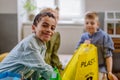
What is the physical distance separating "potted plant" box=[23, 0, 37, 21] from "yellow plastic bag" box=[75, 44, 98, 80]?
1798 millimetres

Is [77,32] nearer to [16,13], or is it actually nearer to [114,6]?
[114,6]

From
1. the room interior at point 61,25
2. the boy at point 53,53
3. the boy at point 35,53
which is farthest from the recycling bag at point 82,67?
the room interior at point 61,25

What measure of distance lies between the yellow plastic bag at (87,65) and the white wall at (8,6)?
1.65 meters

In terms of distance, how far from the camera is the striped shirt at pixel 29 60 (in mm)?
1135

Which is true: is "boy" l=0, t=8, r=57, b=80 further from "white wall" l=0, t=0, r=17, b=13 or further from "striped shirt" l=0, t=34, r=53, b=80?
"white wall" l=0, t=0, r=17, b=13

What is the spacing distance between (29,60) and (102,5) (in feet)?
6.54

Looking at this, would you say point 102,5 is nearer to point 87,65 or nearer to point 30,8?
point 30,8

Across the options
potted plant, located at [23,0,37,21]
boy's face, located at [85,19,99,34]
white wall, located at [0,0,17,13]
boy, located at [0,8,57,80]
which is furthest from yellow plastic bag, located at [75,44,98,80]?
potted plant, located at [23,0,37,21]

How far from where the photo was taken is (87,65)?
4.76 ft

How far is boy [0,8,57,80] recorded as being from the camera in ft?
3.74

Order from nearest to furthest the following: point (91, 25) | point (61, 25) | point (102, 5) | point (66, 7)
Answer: point (91, 25)
point (102, 5)
point (61, 25)
point (66, 7)

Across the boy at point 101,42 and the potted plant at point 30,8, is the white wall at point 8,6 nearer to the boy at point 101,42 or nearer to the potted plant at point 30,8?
the potted plant at point 30,8

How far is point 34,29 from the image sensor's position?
4.29 feet

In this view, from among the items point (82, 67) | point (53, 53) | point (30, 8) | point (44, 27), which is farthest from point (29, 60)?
point (30, 8)
